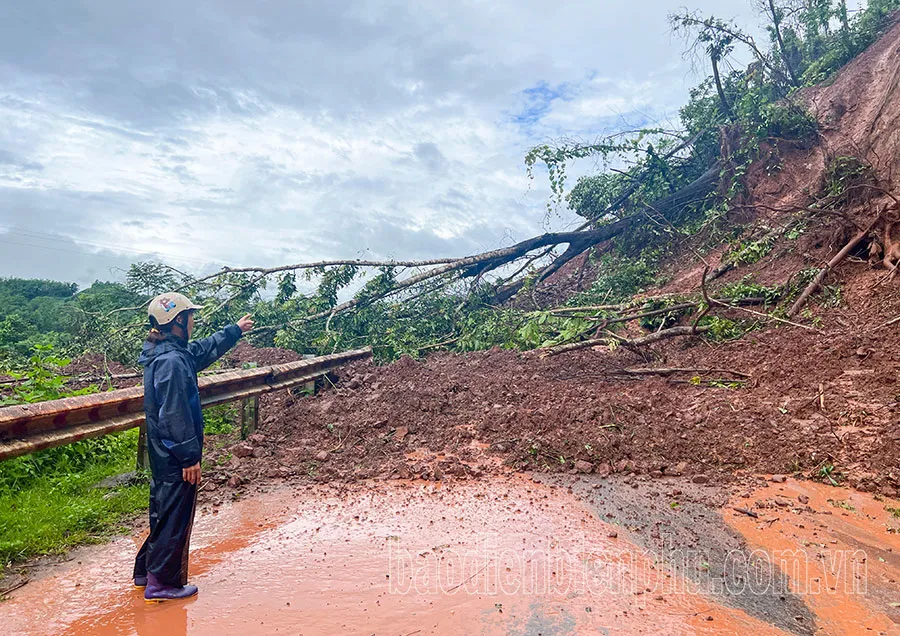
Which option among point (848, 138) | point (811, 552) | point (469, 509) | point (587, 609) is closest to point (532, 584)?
point (587, 609)

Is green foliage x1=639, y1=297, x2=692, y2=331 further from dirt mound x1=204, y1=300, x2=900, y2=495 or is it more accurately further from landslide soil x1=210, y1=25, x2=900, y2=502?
dirt mound x1=204, y1=300, x2=900, y2=495

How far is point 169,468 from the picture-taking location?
3502mm

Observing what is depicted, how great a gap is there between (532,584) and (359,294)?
955cm

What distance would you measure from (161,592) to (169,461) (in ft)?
2.30

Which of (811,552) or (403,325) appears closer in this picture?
(811,552)

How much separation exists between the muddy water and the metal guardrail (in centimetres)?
103

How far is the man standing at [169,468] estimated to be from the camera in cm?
341

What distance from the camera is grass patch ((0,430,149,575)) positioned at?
397cm

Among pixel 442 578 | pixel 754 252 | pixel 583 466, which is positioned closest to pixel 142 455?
pixel 442 578

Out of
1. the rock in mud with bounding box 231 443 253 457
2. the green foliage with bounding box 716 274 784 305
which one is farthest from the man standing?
the green foliage with bounding box 716 274 784 305

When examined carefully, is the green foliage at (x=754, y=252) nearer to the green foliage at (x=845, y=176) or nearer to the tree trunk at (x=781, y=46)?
the green foliage at (x=845, y=176)

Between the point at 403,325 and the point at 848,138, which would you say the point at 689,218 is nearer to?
the point at 848,138

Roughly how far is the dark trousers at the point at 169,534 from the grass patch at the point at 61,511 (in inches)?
37.0

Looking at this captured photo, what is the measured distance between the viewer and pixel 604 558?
3607mm
